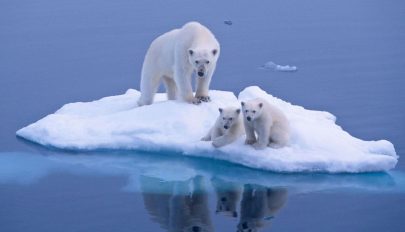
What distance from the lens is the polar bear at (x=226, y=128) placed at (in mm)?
7723

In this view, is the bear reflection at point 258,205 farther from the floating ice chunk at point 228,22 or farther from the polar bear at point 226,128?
the floating ice chunk at point 228,22

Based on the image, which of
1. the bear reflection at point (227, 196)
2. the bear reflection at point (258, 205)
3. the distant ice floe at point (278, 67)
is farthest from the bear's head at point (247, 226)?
the distant ice floe at point (278, 67)

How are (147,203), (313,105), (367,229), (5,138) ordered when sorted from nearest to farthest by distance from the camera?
1. (367,229)
2. (147,203)
3. (5,138)
4. (313,105)

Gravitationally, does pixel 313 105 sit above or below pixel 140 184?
above

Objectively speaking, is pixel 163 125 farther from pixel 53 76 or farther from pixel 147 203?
pixel 53 76

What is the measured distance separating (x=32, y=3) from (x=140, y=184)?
10.6 metres

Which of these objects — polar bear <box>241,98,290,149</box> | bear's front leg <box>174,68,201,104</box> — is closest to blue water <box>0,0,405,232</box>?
polar bear <box>241,98,290,149</box>

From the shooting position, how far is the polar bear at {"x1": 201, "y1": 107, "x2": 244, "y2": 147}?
304 inches

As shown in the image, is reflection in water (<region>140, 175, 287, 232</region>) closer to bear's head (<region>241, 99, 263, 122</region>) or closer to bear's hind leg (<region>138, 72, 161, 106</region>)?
bear's head (<region>241, 99, 263, 122</region>)

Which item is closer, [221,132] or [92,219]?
[92,219]

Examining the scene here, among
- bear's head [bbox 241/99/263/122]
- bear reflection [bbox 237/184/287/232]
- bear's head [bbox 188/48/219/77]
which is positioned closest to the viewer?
bear reflection [bbox 237/184/287/232]

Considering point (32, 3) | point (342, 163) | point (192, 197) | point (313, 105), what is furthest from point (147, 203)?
point (32, 3)

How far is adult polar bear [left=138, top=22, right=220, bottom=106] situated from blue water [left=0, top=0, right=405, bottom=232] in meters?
0.94

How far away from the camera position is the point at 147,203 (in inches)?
288
